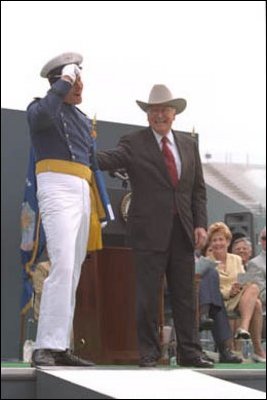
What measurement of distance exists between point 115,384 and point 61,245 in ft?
2.62

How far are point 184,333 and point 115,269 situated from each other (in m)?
0.58

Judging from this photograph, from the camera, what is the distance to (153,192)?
4.02 metres

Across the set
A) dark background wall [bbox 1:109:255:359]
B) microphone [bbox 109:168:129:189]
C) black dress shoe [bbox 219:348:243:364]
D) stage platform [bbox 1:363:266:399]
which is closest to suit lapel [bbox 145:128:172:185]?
microphone [bbox 109:168:129:189]

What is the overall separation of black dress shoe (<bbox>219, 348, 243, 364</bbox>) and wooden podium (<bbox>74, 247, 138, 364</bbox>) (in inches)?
33.5

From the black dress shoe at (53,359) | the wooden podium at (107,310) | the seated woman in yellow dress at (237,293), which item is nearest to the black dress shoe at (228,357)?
the seated woman in yellow dress at (237,293)

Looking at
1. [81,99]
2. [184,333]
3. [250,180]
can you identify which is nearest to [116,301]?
[184,333]

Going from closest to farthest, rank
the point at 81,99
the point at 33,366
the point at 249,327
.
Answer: the point at 33,366, the point at 81,99, the point at 249,327

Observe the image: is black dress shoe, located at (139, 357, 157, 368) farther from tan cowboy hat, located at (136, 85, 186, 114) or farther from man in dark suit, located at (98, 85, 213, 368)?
tan cowboy hat, located at (136, 85, 186, 114)

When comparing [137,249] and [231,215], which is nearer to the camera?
[137,249]

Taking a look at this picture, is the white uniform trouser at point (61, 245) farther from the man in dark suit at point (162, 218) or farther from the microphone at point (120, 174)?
the microphone at point (120, 174)

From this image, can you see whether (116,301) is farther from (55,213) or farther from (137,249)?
(55,213)

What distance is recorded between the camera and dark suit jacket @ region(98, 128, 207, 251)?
3971 millimetres

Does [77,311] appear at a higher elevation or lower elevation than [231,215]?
lower

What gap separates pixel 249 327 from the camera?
18.7ft
